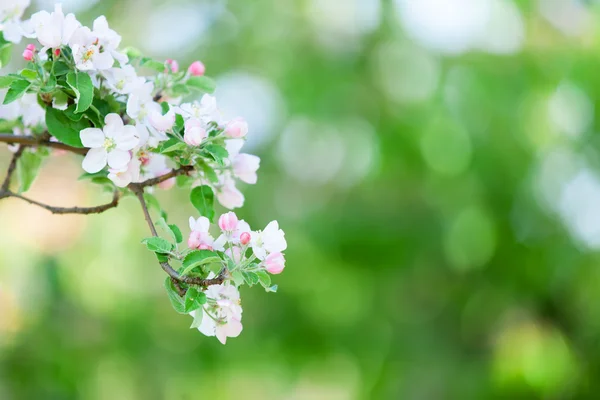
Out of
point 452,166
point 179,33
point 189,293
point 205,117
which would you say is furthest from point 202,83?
point 179,33

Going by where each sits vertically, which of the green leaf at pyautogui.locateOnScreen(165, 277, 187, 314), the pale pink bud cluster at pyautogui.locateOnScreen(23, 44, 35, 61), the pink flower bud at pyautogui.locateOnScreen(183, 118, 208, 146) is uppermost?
the pale pink bud cluster at pyautogui.locateOnScreen(23, 44, 35, 61)

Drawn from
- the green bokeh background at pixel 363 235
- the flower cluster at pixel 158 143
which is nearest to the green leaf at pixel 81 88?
the flower cluster at pixel 158 143

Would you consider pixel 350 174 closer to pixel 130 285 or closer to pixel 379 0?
pixel 379 0

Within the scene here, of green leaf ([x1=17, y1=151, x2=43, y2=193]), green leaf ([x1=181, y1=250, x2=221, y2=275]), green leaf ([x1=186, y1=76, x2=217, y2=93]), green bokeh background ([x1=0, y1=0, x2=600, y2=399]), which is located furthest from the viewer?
green bokeh background ([x1=0, y1=0, x2=600, y2=399])

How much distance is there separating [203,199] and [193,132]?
0.45ft

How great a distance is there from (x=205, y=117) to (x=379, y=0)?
135 inches

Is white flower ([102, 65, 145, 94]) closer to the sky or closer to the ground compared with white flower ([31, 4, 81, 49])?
closer to the ground

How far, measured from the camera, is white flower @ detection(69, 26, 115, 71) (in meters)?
0.76

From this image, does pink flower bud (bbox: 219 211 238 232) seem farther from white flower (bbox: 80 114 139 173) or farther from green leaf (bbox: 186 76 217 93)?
green leaf (bbox: 186 76 217 93)

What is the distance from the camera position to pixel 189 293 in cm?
71

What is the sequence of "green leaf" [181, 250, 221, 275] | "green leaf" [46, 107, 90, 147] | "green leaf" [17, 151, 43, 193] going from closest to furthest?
"green leaf" [181, 250, 221, 275] → "green leaf" [46, 107, 90, 147] → "green leaf" [17, 151, 43, 193]

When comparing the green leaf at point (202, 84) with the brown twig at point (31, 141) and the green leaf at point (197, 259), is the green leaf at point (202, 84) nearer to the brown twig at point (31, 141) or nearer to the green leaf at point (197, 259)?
the brown twig at point (31, 141)

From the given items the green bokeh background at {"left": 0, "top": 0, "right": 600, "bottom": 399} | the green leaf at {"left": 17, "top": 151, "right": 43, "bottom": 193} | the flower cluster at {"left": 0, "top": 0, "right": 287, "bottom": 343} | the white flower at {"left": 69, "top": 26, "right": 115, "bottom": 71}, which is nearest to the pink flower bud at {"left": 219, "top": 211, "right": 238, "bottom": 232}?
the flower cluster at {"left": 0, "top": 0, "right": 287, "bottom": 343}

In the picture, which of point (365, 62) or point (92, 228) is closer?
point (92, 228)
